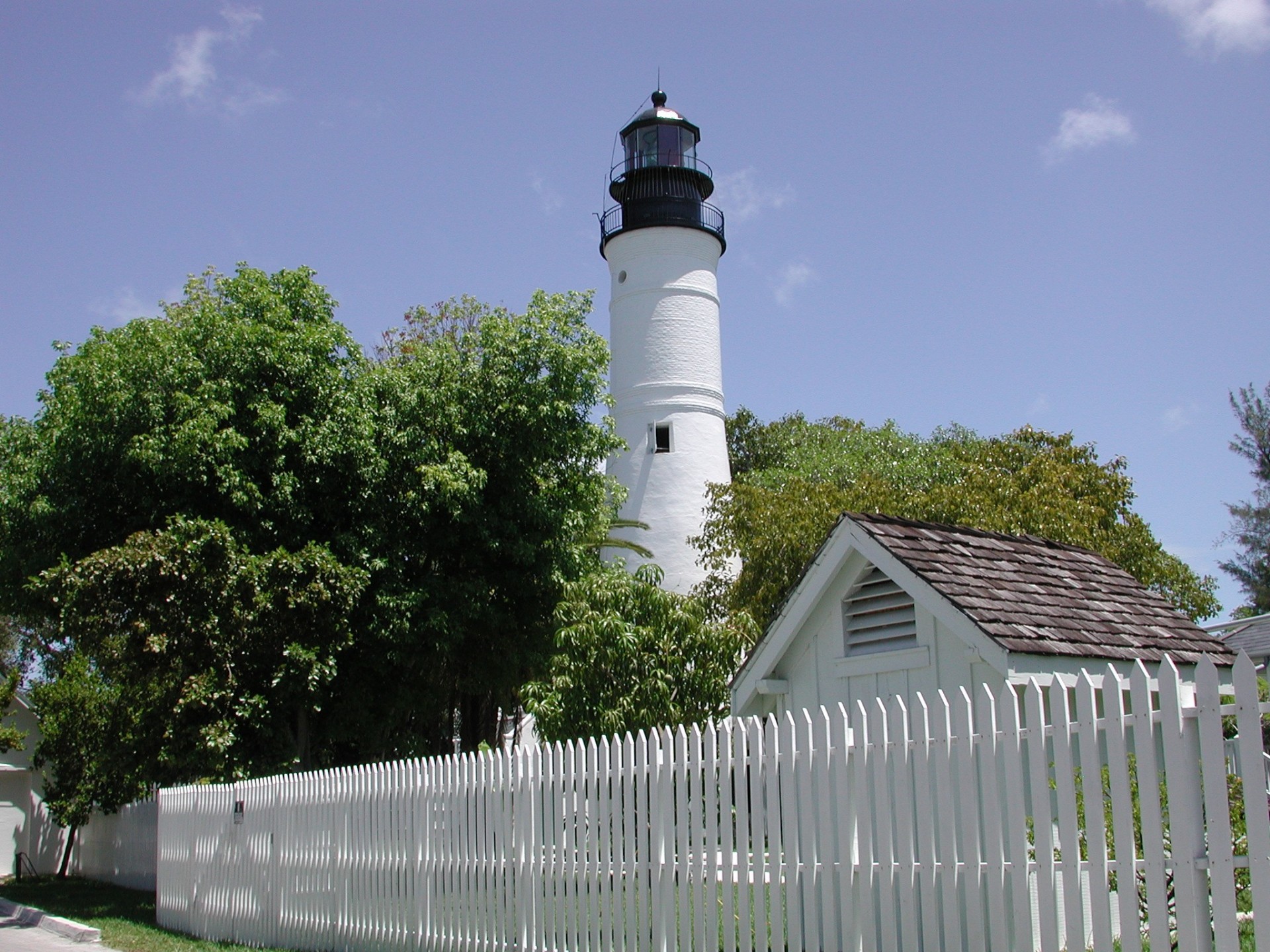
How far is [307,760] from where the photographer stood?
17.6 metres

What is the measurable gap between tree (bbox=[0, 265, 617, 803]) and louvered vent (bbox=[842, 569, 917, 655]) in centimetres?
798

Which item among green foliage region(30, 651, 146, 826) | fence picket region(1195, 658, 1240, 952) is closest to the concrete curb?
green foliage region(30, 651, 146, 826)

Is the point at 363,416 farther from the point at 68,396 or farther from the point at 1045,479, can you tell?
the point at 1045,479

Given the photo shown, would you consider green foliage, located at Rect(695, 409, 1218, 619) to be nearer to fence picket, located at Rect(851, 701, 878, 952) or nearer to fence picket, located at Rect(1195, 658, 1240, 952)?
fence picket, located at Rect(851, 701, 878, 952)

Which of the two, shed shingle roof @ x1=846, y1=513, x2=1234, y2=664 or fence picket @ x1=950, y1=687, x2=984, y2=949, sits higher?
shed shingle roof @ x1=846, y1=513, x2=1234, y2=664

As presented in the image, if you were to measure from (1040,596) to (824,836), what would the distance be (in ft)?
12.5

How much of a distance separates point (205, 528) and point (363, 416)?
2.87 m

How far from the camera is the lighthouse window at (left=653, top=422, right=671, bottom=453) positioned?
26656mm

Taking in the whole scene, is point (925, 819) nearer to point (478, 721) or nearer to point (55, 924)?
point (55, 924)

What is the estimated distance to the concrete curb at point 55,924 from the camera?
43.4ft

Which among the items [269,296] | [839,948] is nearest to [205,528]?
[269,296]

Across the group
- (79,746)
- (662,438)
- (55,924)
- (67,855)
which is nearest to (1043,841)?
(55,924)

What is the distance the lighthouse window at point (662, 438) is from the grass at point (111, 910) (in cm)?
1350

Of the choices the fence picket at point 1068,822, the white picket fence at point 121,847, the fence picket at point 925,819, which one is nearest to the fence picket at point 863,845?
the fence picket at point 925,819
